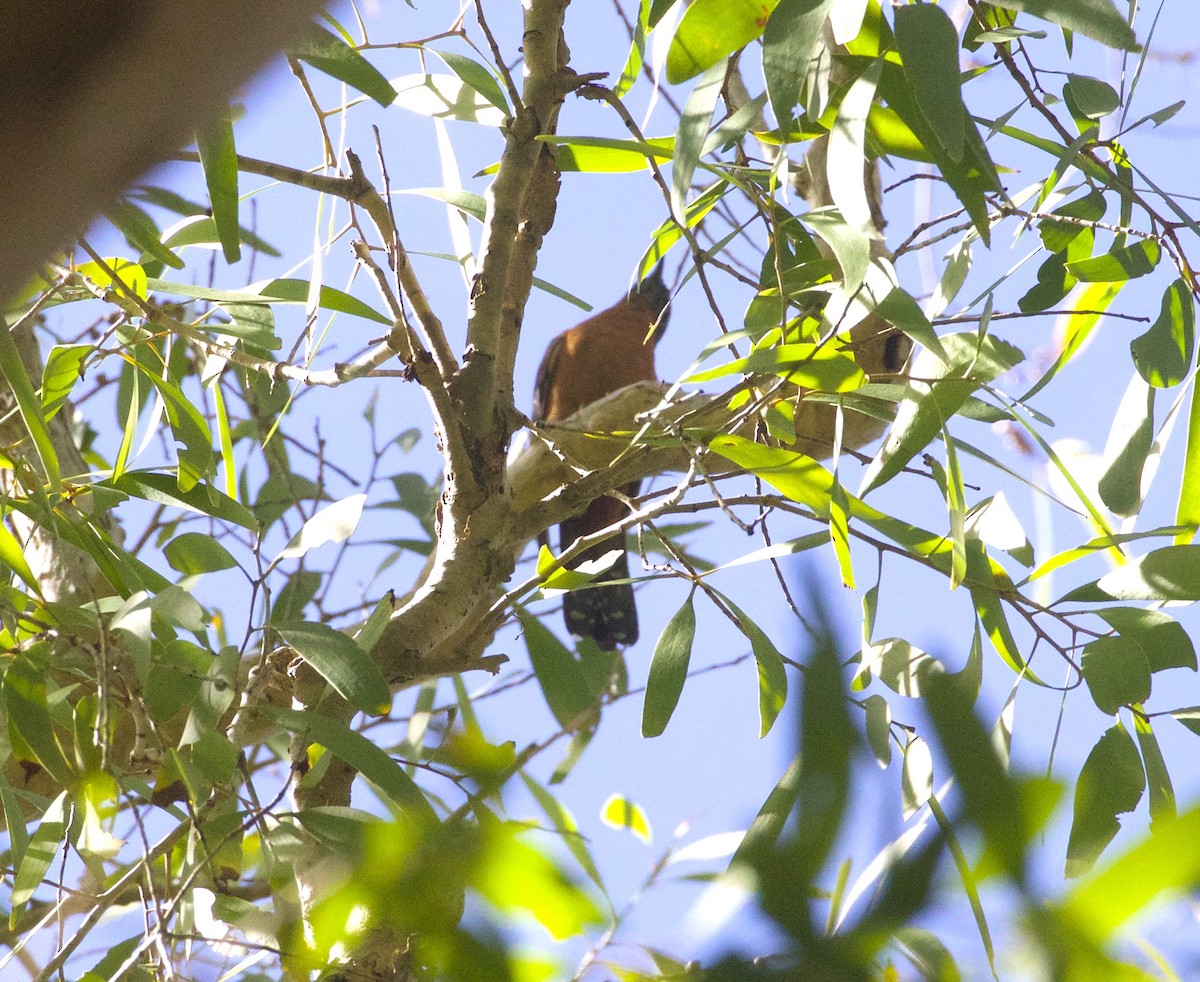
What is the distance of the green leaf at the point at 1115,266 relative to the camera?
81 centimetres

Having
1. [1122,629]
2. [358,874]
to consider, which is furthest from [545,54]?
[358,874]

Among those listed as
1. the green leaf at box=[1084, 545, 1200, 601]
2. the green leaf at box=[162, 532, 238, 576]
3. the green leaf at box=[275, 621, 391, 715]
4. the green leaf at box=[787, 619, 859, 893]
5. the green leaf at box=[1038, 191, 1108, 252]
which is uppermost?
the green leaf at box=[1038, 191, 1108, 252]

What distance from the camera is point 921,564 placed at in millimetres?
920

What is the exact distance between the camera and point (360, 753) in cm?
80

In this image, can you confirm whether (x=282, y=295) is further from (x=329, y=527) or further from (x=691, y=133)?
(x=691, y=133)

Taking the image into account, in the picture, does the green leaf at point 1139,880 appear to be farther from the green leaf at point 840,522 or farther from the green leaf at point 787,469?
the green leaf at point 787,469

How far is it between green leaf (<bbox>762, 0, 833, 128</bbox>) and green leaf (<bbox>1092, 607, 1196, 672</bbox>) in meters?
0.45

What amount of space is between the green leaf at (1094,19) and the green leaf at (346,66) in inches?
18.5

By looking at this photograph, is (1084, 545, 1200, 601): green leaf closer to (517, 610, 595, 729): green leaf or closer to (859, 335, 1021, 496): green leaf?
(859, 335, 1021, 496): green leaf

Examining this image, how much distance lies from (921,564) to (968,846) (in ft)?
2.27

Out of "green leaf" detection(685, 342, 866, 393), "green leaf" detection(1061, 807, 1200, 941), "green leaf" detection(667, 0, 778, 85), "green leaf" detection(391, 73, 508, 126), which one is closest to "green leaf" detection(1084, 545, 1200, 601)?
"green leaf" detection(685, 342, 866, 393)

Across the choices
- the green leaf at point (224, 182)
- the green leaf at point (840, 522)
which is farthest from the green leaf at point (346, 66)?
the green leaf at point (840, 522)

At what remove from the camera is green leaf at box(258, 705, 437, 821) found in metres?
0.77

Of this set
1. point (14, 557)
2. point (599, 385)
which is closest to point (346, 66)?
point (14, 557)
